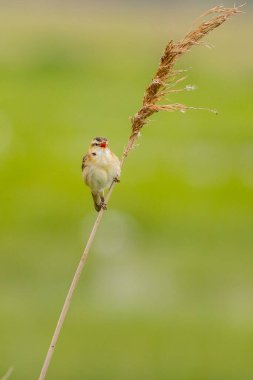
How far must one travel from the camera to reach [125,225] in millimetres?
13703

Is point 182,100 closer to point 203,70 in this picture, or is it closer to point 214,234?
point 203,70

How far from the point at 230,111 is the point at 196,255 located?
8.82 m

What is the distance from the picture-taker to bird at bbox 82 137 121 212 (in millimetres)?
5391

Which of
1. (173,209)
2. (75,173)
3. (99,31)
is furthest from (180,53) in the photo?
(99,31)

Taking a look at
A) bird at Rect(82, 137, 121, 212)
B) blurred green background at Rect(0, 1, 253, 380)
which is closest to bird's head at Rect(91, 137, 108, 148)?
bird at Rect(82, 137, 121, 212)

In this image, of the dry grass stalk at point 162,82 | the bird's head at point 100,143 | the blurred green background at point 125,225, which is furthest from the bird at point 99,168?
the blurred green background at point 125,225

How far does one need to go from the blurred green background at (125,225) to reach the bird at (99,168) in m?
3.60

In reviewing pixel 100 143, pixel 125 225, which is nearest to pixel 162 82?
pixel 100 143

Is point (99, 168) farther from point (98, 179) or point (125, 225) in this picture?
point (125, 225)

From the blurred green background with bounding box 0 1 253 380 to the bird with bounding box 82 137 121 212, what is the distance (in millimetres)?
3596

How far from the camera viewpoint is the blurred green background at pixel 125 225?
10.0 m

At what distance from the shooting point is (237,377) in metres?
9.41

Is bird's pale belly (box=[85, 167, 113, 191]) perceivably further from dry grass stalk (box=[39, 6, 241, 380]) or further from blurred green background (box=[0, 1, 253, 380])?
blurred green background (box=[0, 1, 253, 380])

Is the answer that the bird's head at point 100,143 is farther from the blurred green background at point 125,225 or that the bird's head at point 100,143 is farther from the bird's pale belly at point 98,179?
the blurred green background at point 125,225
